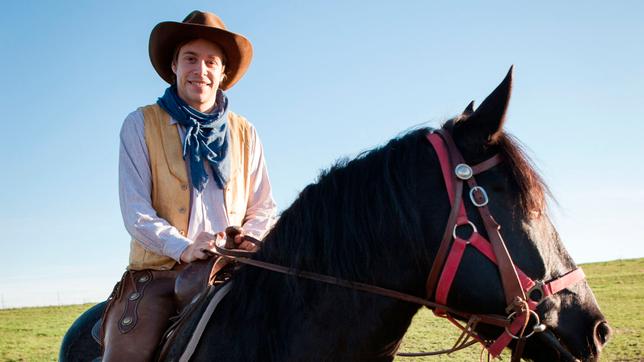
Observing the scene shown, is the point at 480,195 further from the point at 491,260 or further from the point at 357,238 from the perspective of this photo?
the point at 357,238

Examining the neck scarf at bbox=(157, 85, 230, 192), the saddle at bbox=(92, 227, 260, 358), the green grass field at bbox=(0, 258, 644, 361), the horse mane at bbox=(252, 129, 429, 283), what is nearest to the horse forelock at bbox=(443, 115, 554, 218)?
the horse mane at bbox=(252, 129, 429, 283)

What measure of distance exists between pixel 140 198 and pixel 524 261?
2.43m

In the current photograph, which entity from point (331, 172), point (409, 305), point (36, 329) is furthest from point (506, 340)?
point (36, 329)

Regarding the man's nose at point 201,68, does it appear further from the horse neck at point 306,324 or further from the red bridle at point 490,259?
the red bridle at point 490,259

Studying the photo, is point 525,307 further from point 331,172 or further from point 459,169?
point 331,172

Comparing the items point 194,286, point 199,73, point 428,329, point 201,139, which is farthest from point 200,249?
point 428,329

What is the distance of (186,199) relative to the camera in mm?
3713

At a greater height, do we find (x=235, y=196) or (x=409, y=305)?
(x=235, y=196)

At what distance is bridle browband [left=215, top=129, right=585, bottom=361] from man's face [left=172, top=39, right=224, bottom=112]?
189cm

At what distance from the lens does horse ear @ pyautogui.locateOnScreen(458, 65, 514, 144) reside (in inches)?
104

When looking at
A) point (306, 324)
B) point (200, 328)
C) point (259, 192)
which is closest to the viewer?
point (306, 324)

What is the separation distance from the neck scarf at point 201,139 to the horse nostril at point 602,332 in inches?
97.3

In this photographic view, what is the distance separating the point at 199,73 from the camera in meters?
3.92

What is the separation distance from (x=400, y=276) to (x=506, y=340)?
0.59 m
